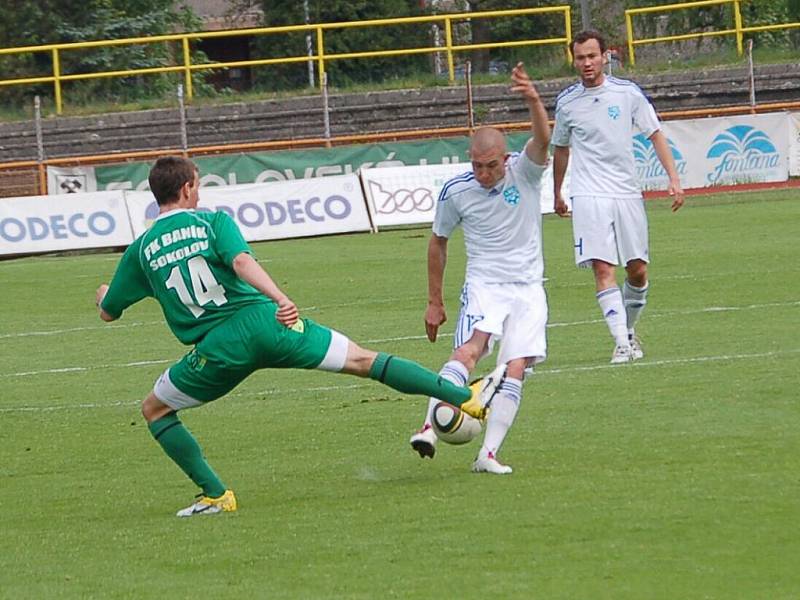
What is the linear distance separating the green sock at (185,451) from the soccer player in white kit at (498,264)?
112 centimetres

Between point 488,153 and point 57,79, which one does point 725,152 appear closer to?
point 57,79

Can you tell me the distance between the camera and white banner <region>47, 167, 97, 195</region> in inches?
1205

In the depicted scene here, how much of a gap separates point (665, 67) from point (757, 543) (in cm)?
3532

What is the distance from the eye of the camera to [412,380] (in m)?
7.75

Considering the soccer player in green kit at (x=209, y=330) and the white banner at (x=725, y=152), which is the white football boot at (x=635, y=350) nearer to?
the soccer player in green kit at (x=209, y=330)

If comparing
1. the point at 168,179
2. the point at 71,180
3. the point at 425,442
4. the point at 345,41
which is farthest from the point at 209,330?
the point at 345,41

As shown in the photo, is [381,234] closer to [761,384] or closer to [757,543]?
[761,384]

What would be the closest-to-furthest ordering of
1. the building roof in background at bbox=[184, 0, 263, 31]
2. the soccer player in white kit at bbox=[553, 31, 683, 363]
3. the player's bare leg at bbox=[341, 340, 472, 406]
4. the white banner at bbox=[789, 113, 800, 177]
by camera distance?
the player's bare leg at bbox=[341, 340, 472, 406]
the soccer player in white kit at bbox=[553, 31, 683, 363]
the white banner at bbox=[789, 113, 800, 177]
the building roof in background at bbox=[184, 0, 263, 31]

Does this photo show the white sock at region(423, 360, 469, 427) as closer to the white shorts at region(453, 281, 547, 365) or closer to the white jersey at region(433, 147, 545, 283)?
the white shorts at region(453, 281, 547, 365)

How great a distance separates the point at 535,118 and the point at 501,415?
1.46m

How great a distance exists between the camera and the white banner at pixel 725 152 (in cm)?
3147

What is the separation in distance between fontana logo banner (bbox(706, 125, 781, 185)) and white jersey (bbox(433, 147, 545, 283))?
2385 cm

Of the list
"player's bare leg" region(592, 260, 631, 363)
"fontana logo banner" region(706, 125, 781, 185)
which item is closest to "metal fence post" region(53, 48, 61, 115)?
"fontana logo banner" region(706, 125, 781, 185)

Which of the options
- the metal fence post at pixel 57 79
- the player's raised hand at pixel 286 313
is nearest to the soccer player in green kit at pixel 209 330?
the player's raised hand at pixel 286 313
